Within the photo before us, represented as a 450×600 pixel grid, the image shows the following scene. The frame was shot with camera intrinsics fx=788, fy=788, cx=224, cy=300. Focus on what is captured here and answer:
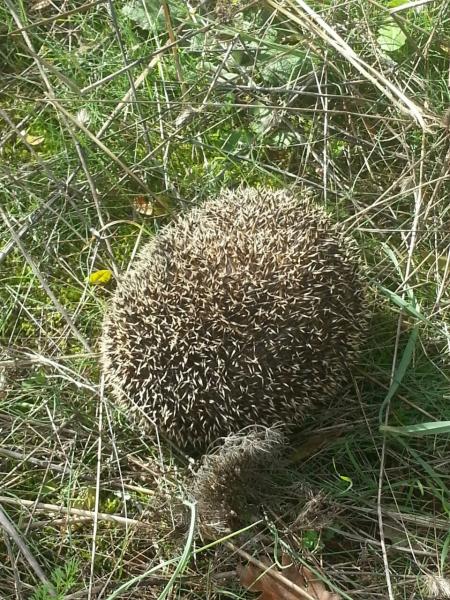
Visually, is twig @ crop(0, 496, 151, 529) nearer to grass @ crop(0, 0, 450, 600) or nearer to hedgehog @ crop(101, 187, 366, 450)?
grass @ crop(0, 0, 450, 600)

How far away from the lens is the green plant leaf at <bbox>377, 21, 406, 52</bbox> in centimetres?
459

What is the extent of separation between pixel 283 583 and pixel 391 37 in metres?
3.13

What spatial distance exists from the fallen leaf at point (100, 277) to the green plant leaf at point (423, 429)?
165 cm

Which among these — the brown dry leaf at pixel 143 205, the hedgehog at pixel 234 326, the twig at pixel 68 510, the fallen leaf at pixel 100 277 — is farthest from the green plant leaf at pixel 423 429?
the brown dry leaf at pixel 143 205

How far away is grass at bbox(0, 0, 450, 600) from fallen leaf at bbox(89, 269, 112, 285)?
0.17 feet

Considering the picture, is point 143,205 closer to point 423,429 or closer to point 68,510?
point 68,510

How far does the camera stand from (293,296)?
3.39 metres

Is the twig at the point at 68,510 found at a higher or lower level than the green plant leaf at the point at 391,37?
lower

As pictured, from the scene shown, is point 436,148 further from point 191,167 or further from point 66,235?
point 66,235

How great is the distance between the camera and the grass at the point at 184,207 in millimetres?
3396

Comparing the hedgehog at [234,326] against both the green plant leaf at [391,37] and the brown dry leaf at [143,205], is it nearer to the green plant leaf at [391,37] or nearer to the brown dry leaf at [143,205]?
the brown dry leaf at [143,205]

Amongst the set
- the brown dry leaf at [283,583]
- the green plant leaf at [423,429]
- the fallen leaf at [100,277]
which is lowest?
the brown dry leaf at [283,583]

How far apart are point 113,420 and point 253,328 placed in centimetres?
90

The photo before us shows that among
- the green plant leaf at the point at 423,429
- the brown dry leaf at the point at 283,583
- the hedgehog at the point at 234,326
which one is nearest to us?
the brown dry leaf at the point at 283,583
